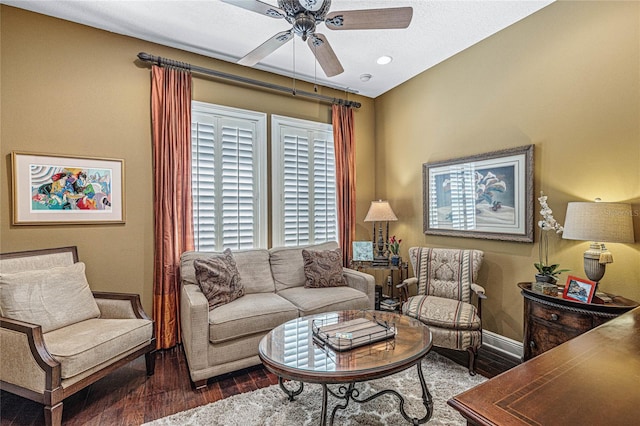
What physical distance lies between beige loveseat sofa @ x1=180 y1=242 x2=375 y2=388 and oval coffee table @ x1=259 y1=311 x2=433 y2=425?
19.0 inches

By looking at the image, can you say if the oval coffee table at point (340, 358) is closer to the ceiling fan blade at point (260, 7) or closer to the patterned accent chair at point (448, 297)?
the patterned accent chair at point (448, 297)

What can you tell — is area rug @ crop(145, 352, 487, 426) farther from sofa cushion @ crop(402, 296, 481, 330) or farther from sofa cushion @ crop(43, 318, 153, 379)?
sofa cushion @ crop(43, 318, 153, 379)

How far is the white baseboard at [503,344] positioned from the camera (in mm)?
2941

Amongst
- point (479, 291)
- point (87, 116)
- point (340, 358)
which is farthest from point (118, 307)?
point (479, 291)

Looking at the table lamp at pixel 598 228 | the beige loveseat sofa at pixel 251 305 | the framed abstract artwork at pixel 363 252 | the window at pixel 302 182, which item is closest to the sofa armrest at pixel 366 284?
the beige loveseat sofa at pixel 251 305

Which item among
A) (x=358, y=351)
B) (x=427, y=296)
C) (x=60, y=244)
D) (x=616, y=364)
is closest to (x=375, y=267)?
(x=427, y=296)

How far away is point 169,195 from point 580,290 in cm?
359

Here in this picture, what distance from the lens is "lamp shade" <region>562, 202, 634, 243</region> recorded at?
82.4 inches

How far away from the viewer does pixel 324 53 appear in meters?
2.44

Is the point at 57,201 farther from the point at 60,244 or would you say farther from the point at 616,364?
the point at 616,364

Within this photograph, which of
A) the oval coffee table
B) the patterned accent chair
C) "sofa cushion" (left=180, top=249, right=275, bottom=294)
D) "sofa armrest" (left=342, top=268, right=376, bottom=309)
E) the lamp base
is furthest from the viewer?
"sofa armrest" (left=342, top=268, right=376, bottom=309)

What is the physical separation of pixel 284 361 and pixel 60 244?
2.48 metres

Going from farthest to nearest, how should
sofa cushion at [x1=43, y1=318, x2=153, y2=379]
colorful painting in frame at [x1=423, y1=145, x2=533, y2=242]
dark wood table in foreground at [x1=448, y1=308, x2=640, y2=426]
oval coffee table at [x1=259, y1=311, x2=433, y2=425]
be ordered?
colorful painting in frame at [x1=423, y1=145, x2=533, y2=242]
sofa cushion at [x1=43, y1=318, x2=153, y2=379]
oval coffee table at [x1=259, y1=311, x2=433, y2=425]
dark wood table in foreground at [x1=448, y1=308, x2=640, y2=426]

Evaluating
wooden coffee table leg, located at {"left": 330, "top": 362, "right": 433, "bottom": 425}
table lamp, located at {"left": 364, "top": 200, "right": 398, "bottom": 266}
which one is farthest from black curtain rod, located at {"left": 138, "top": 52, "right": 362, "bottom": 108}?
wooden coffee table leg, located at {"left": 330, "top": 362, "right": 433, "bottom": 425}
